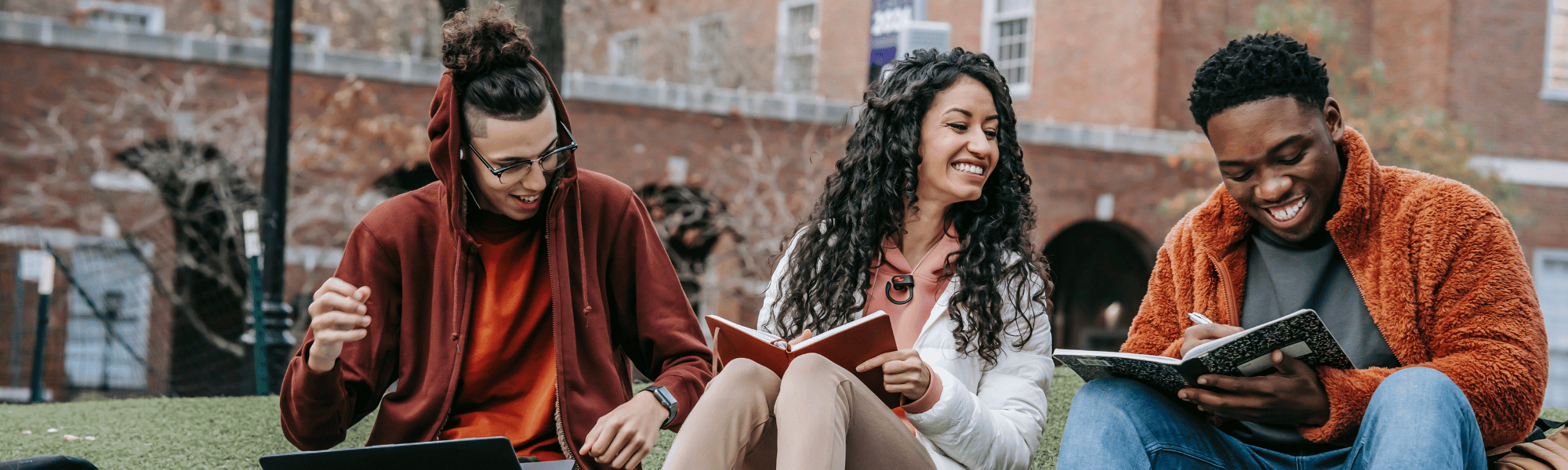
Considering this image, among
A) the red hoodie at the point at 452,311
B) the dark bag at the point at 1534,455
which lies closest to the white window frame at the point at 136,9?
the red hoodie at the point at 452,311

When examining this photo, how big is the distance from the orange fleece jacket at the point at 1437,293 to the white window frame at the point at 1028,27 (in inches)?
559

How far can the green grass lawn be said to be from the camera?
14.0 feet

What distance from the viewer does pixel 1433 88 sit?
48.5 ft

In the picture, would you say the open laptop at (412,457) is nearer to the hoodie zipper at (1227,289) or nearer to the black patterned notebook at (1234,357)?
the black patterned notebook at (1234,357)

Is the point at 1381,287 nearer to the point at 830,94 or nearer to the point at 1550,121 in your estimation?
the point at 1550,121

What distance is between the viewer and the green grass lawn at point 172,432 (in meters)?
4.25

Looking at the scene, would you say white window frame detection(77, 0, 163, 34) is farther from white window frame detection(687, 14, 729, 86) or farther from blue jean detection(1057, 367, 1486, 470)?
blue jean detection(1057, 367, 1486, 470)

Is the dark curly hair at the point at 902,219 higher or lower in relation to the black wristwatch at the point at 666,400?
higher

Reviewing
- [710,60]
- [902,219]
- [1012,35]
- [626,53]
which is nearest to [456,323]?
[902,219]

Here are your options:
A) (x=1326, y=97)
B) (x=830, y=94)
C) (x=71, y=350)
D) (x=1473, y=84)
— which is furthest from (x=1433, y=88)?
(x=71, y=350)

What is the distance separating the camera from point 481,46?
2.73 m

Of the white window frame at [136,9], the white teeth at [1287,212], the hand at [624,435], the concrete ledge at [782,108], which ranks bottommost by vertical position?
the hand at [624,435]

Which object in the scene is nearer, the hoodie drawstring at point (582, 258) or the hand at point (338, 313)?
the hand at point (338, 313)

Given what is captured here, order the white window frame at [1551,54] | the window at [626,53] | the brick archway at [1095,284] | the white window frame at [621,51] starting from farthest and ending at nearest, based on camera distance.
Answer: the window at [626,53] → the white window frame at [621,51] → the brick archway at [1095,284] → the white window frame at [1551,54]
